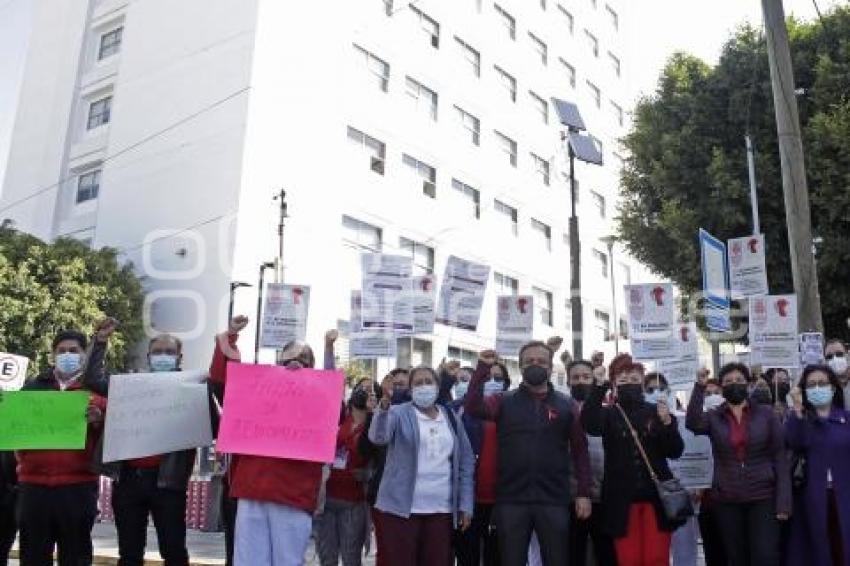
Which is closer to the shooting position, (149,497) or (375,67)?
(149,497)

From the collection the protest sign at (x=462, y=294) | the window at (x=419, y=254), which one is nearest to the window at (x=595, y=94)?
the window at (x=419, y=254)

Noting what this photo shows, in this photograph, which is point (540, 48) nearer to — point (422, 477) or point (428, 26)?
point (428, 26)

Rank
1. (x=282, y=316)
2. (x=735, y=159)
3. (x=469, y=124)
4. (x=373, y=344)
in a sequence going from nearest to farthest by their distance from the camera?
(x=373, y=344), (x=282, y=316), (x=735, y=159), (x=469, y=124)

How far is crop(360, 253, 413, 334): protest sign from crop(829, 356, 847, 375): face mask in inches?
179

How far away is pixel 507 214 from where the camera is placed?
A: 104 ft

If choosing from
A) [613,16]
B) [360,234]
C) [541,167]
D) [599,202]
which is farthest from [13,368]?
[613,16]

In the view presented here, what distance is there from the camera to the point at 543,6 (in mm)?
35406

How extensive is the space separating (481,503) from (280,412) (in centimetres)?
200

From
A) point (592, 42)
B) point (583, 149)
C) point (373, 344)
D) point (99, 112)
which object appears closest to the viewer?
point (373, 344)

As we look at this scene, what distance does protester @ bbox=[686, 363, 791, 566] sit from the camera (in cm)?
573

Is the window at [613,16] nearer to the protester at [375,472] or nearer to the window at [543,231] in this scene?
the window at [543,231]

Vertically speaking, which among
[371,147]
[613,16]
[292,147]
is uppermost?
[613,16]

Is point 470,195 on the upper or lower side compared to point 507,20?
lower

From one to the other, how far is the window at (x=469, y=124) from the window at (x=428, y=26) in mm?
2447
